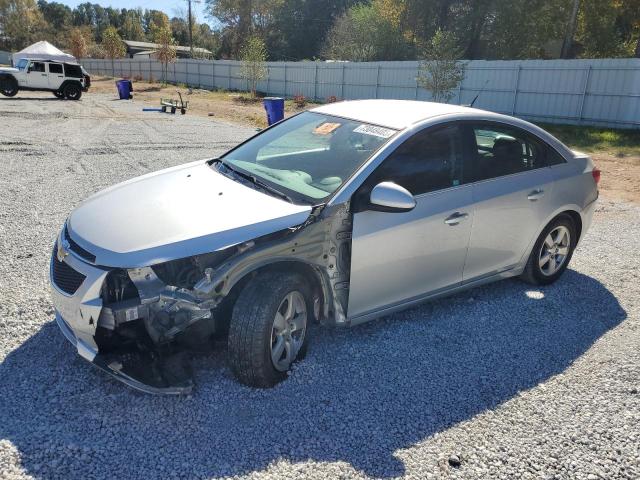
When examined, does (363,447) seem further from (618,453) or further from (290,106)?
(290,106)

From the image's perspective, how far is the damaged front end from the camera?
287 cm

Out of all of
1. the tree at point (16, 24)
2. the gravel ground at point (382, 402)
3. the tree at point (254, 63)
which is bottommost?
the gravel ground at point (382, 402)

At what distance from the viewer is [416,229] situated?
3.70m

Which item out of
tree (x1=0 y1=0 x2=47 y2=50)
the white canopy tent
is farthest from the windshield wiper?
tree (x1=0 y1=0 x2=47 y2=50)

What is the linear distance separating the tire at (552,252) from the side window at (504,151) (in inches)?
24.9

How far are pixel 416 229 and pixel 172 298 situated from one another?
175 centimetres

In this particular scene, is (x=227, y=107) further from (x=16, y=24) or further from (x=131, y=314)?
(x=16, y=24)

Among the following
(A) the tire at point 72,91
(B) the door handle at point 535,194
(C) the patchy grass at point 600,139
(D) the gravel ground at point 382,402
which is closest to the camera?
(D) the gravel ground at point 382,402

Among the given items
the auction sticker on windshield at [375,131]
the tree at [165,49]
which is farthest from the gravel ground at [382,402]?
the tree at [165,49]

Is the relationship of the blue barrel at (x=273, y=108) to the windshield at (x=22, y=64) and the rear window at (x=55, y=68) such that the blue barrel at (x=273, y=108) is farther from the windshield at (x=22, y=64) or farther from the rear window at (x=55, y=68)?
the windshield at (x=22, y=64)

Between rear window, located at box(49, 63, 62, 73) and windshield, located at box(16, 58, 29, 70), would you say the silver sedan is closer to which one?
rear window, located at box(49, 63, 62, 73)

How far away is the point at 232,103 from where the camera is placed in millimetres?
28922

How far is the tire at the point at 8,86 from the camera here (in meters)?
25.3

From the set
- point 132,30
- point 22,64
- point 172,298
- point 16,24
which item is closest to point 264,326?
point 172,298
